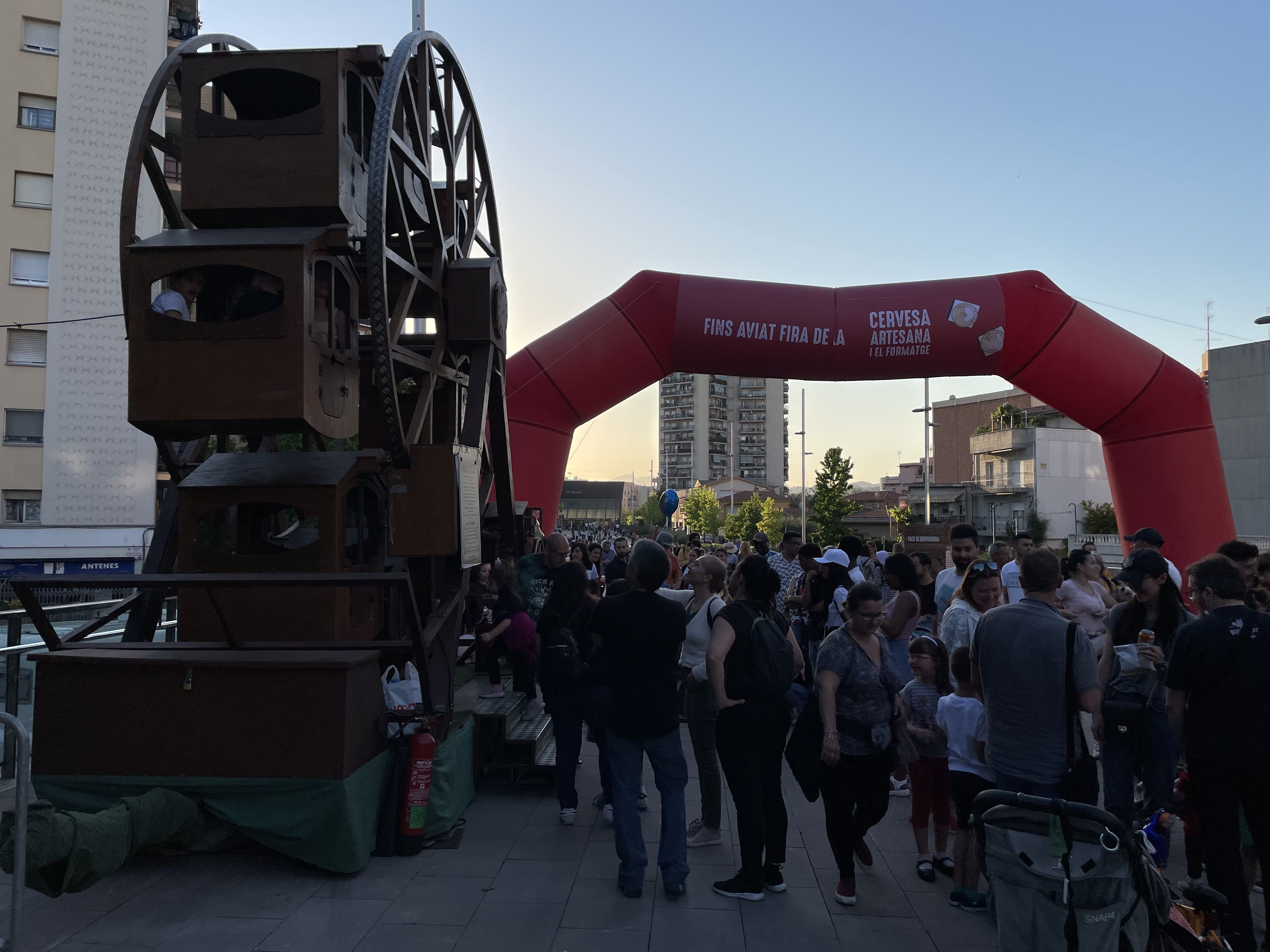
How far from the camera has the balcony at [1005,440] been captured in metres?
59.1

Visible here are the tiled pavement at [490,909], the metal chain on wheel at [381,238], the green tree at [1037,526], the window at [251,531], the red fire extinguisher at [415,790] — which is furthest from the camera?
the green tree at [1037,526]

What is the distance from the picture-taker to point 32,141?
83.9ft

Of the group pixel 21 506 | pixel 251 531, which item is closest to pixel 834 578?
pixel 251 531

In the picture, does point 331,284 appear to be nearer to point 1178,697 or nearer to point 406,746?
point 406,746

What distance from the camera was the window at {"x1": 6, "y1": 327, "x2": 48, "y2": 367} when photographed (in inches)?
1004

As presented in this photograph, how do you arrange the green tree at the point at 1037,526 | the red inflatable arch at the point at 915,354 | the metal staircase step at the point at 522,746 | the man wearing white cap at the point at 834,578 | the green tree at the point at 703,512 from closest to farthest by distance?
1. the metal staircase step at the point at 522,746
2. the man wearing white cap at the point at 834,578
3. the red inflatable arch at the point at 915,354
4. the green tree at the point at 1037,526
5. the green tree at the point at 703,512

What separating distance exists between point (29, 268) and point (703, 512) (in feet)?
182

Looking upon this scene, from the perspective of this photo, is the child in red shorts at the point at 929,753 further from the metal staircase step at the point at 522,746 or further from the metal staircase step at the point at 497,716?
the metal staircase step at the point at 497,716

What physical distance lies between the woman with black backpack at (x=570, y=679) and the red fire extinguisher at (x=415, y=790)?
3.11 ft

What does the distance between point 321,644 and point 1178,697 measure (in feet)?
14.3

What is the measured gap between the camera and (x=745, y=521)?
57625 millimetres

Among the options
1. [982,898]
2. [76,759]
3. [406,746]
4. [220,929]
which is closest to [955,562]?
[982,898]

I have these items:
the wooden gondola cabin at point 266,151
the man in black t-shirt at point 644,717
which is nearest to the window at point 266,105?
the wooden gondola cabin at point 266,151

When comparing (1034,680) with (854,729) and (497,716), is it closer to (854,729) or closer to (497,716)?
(854,729)
